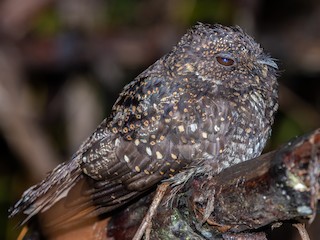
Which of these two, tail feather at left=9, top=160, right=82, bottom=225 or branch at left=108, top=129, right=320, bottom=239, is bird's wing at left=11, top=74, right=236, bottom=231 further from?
branch at left=108, top=129, right=320, bottom=239

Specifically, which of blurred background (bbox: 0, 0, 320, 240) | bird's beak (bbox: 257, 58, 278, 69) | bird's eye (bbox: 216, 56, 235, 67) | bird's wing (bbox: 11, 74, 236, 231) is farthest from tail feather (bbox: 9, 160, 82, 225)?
blurred background (bbox: 0, 0, 320, 240)

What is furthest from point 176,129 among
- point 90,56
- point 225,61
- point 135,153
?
point 90,56

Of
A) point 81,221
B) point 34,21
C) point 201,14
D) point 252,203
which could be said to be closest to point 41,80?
point 34,21

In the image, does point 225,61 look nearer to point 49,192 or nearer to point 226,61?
point 226,61

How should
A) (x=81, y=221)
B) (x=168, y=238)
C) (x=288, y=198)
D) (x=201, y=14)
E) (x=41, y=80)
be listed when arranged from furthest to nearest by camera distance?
(x=41, y=80) < (x=201, y=14) < (x=81, y=221) < (x=168, y=238) < (x=288, y=198)

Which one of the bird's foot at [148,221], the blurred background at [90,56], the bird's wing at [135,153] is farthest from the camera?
the blurred background at [90,56]

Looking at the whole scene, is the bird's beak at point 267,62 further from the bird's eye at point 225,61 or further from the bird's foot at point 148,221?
the bird's foot at point 148,221

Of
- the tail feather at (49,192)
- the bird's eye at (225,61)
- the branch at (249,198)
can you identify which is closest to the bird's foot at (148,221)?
the branch at (249,198)

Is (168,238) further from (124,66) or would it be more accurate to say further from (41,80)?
(41,80)
